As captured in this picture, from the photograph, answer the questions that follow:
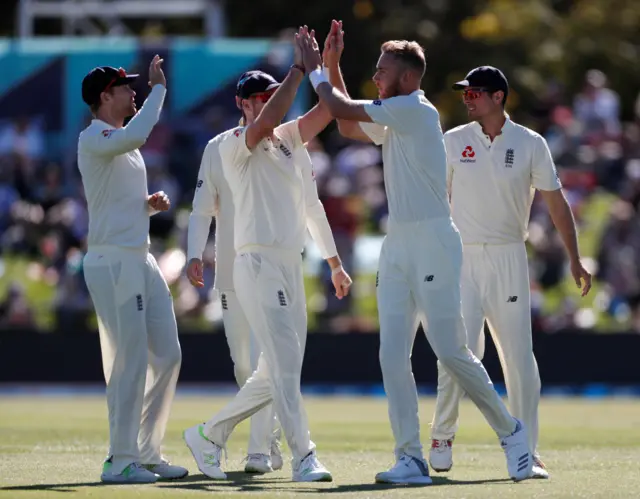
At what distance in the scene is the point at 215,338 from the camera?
17.6 meters

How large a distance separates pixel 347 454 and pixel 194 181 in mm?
12297

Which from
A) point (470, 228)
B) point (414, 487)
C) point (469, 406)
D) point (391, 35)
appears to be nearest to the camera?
→ point (414, 487)

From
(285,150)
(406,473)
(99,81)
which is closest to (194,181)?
(99,81)

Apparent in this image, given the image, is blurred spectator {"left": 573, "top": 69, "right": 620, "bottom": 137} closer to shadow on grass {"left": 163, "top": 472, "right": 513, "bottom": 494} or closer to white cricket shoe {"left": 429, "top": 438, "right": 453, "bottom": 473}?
white cricket shoe {"left": 429, "top": 438, "right": 453, "bottom": 473}

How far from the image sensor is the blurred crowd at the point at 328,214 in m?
18.4

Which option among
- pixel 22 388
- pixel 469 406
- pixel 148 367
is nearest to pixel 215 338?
pixel 22 388

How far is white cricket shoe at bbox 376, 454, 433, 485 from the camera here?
26.3 feet

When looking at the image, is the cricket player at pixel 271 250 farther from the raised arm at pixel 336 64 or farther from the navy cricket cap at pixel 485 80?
the navy cricket cap at pixel 485 80

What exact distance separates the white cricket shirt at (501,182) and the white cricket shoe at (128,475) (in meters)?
2.31

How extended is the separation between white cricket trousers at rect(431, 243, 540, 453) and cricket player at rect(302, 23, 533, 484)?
2.37 ft

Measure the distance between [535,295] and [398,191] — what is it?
34.7ft

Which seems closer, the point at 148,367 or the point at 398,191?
the point at 398,191

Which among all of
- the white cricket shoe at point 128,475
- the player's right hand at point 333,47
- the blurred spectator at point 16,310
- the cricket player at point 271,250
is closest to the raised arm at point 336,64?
the player's right hand at point 333,47

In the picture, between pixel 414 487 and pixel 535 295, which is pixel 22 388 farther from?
pixel 414 487
